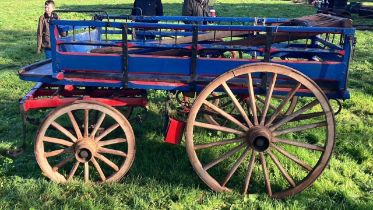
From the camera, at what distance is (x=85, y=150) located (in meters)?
4.18

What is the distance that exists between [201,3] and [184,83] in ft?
14.9

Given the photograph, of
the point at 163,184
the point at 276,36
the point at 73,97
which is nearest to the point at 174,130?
the point at 163,184

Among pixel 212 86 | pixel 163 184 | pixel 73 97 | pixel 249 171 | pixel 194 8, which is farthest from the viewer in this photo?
pixel 194 8

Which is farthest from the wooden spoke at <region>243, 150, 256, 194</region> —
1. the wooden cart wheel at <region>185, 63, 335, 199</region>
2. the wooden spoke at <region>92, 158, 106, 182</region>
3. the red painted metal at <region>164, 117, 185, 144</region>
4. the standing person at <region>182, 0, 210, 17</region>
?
the standing person at <region>182, 0, 210, 17</region>

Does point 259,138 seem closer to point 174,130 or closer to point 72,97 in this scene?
point 174,130

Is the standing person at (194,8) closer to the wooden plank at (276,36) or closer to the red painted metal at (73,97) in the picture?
the wooden plank at (276,36)

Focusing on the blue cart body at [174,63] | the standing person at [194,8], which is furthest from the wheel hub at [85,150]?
the standing person at [194,8]

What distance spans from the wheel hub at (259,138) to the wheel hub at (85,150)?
5.35ft

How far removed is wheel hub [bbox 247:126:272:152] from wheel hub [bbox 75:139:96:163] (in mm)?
1631

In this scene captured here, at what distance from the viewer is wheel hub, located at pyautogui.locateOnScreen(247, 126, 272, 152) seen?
3.92 m

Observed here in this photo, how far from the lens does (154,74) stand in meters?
4.20

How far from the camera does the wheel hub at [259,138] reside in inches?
154

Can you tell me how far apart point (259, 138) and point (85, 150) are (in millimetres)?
1796

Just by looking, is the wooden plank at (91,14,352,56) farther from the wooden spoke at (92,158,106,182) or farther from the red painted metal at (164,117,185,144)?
the wooden spoke at (92,158,106,182)
